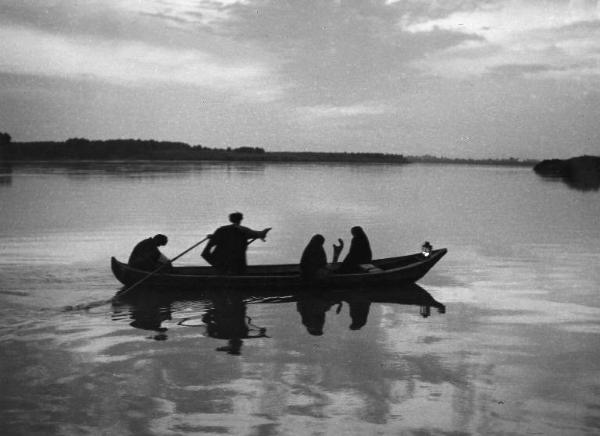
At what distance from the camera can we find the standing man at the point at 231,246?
13.0 metres

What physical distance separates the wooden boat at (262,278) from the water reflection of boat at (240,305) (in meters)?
0.15

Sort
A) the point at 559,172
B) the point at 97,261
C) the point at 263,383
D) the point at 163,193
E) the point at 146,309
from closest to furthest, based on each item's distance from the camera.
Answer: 1. the point at 263,383
2. the point at 146,309
3. the point at 97,261
4. the point at 163,193
5. the point at 559,172

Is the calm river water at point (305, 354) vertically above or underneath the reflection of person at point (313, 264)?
underneath

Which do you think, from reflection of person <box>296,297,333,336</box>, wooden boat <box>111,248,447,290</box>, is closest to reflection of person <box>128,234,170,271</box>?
wooden boat <box>111,248,447,290</box>

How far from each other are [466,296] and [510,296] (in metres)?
0.94

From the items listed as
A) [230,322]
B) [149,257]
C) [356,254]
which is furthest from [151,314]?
[356,254]

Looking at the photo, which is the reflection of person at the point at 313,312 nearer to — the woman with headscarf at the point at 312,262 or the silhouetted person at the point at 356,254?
the woman with headscarf at the point at 312,262

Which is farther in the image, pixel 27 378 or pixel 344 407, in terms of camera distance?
pixel 27 378

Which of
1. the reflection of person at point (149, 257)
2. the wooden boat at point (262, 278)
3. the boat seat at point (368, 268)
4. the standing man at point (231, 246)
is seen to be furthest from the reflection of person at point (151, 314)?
the boat seat at point (368, 268)

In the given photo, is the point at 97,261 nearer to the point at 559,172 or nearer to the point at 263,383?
the point at 263,383

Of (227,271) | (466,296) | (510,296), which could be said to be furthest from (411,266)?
(227,271)

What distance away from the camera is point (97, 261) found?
16.2 meters

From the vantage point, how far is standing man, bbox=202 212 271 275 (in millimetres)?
13047

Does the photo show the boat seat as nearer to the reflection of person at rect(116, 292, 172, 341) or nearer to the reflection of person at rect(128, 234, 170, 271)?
the reflection of person at rect(128, 234, 170, 271)
